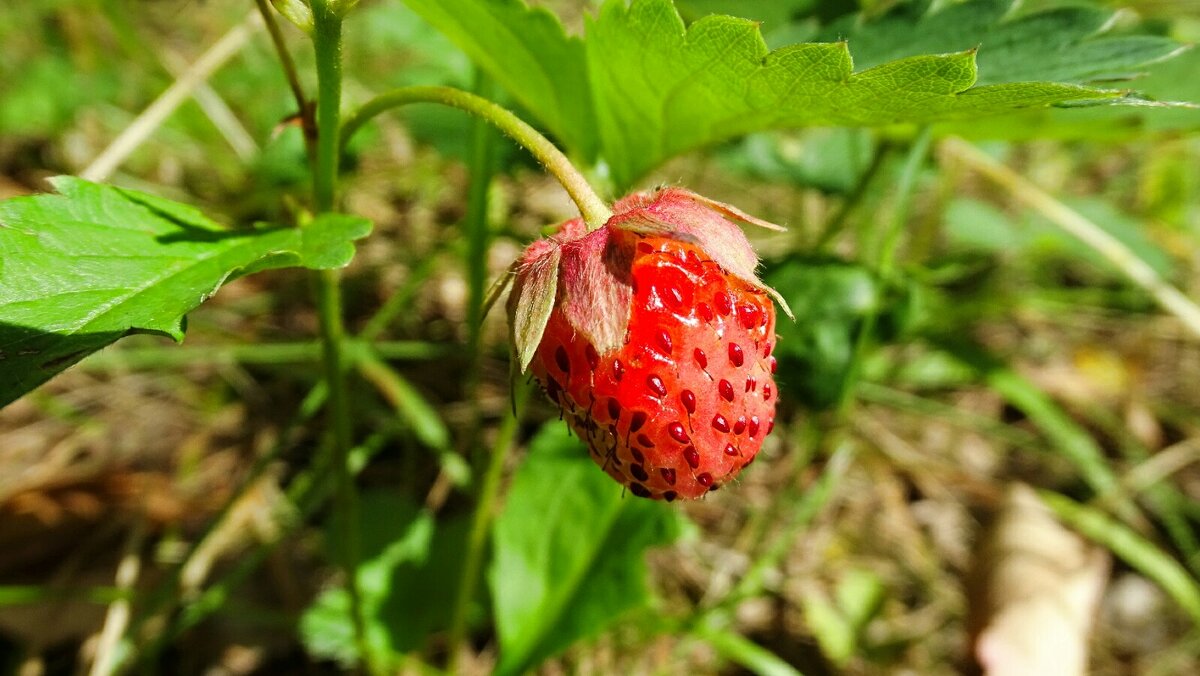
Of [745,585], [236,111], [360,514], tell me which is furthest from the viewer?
[236,111]

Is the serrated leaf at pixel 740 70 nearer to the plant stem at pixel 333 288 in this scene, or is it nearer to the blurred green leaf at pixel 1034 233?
the plant stem at pixel 333 288

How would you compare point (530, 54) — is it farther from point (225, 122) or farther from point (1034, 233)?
point (1034, 233)

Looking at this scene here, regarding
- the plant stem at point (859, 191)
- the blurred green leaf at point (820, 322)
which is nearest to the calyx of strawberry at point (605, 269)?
the blurred green leaf at point (820, 322)

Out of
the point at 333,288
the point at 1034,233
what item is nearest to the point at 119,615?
the point at 333,288

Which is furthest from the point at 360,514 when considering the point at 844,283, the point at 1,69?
the point at 1,69

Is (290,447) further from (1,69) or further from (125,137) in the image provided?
(1,69)

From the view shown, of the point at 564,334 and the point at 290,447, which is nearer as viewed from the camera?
the point at 564,334
